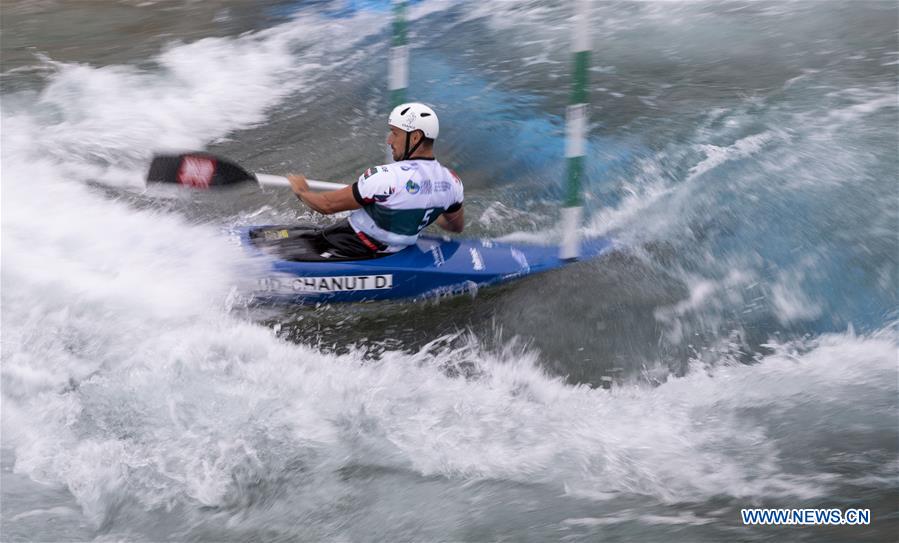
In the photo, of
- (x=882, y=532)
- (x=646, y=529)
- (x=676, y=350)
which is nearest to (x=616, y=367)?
(x=676, y=350)

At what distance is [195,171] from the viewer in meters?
5.48

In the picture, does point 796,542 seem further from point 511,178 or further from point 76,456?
point 511,178

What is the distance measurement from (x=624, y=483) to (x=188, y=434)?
2252mm

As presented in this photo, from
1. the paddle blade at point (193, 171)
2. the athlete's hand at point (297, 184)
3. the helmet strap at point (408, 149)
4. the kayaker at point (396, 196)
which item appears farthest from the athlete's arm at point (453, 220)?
the paddle blade at point (193, 171)

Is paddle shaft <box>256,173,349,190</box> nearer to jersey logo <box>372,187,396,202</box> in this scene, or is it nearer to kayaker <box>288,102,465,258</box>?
kayaker <box>288,102,465,258</box>

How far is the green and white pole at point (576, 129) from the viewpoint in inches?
185

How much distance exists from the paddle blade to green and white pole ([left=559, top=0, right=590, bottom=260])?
1988mm

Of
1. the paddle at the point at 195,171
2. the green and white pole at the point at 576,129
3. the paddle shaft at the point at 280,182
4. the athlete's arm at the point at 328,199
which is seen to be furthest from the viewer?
the paddle at the point at 195,171

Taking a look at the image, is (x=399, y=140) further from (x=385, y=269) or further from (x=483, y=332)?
(x=483, y=332)

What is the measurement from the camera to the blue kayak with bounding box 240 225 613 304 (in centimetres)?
507

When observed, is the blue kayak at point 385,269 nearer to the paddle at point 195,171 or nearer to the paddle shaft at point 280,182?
the paddle shaft at point 280,182

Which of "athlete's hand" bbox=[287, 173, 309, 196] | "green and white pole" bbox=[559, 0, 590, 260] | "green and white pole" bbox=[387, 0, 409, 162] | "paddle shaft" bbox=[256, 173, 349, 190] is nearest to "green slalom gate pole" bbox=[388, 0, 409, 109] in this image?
"green and white pole" bbox=[387, 0, 409, 162]

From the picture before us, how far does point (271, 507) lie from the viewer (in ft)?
13.6

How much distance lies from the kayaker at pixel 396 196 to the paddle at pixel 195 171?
0.35 m
